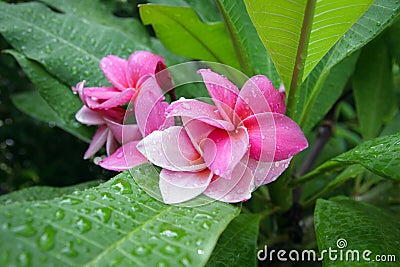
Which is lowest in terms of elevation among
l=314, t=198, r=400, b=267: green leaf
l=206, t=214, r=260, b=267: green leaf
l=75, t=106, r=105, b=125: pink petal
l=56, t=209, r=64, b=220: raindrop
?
l=206, t=214, r=260, b=267: green leaf

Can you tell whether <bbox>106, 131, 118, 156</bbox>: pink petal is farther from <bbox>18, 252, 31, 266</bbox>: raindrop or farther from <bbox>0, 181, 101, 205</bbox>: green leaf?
<bbox>18, 252, 31, 266</bbox>: raindrop

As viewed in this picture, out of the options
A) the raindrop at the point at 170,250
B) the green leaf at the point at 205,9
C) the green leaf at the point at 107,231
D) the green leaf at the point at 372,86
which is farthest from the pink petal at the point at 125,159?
the green leaf at the point at 372,86

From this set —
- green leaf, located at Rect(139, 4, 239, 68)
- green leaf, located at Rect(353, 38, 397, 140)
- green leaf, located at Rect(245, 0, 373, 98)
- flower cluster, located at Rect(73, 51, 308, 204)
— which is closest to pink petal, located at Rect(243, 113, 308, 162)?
flower cluster, located at Rect(73, 51, 308, 204)

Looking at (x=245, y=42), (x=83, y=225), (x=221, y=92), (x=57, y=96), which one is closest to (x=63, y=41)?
(x=57, y=96)

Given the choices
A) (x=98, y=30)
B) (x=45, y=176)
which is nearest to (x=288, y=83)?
(x=98, y=30)

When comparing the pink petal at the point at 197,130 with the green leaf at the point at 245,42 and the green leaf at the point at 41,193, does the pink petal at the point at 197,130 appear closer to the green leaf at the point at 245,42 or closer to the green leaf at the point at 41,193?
the green leaf at the point at 245,42

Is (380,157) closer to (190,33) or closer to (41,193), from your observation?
(190,33)
